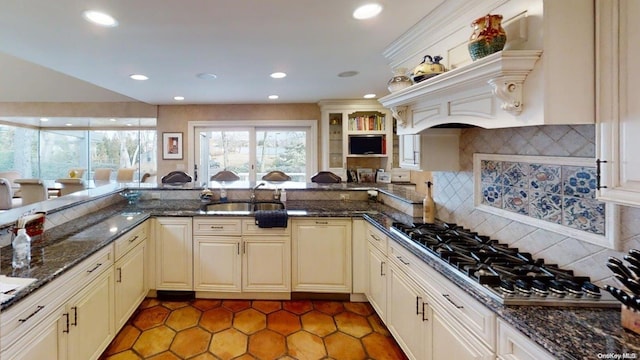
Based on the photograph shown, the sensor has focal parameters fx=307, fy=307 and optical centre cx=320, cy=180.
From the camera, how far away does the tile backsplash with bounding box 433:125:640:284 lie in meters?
1.30

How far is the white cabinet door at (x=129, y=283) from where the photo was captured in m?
2.22

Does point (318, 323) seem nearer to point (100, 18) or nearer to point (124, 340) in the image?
point (124, 340)

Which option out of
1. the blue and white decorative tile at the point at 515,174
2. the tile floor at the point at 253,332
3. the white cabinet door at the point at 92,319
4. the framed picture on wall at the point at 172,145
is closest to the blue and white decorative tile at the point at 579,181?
the blue and white decorative tile at the point at 515,174

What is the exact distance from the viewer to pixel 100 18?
2.06 metres

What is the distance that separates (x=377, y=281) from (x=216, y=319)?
54.9 inches

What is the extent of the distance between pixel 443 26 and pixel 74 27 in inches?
102

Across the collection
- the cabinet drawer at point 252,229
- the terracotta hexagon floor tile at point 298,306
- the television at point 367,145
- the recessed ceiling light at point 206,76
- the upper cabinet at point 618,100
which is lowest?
the terracotta hexagon floor tile at point 298,306

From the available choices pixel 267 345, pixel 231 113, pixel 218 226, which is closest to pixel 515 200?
pixel 267 345

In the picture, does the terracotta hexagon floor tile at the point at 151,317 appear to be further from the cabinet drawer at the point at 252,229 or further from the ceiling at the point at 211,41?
the ceiling at the point at 211,41

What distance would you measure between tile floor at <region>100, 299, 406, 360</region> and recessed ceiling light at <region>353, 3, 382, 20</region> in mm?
2332

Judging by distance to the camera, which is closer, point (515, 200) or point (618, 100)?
point (618, 100)

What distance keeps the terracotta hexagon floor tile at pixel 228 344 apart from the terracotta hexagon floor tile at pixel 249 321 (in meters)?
0.07

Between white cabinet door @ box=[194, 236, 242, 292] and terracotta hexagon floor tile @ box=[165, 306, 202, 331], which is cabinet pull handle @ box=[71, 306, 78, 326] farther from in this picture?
white cabinet door @ box=[194, 236, 242, 292]

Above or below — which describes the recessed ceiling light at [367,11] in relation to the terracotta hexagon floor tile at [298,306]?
above
